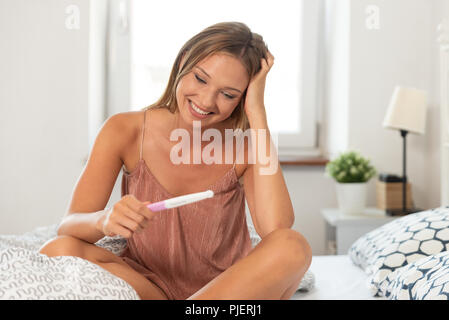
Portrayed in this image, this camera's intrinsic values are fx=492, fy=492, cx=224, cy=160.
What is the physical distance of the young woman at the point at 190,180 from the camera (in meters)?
1.01

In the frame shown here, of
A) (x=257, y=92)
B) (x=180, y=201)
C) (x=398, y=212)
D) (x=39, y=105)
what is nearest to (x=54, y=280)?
(x=180, y=201)

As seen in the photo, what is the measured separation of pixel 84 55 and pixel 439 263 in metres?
1.79

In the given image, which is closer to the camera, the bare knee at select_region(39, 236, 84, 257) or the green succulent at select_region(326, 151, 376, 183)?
the bare knee at select_region(39, 236, 84, 257)

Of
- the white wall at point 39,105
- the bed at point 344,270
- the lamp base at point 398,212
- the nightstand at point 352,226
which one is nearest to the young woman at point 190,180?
the bed at point 344,270

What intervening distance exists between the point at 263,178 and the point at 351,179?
110 cm

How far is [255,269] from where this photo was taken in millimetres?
790

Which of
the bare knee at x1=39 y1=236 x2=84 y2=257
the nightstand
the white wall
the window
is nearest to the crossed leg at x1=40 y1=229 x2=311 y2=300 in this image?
the bare knee at x1=39 y1=236 x2=84 y2=257

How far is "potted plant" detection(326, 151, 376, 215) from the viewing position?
80.4 inches

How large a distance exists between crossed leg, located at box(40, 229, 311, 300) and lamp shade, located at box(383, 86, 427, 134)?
133 cm

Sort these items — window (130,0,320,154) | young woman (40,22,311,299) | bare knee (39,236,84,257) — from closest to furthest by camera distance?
1. bare knee (39,236,84,257)
2. young woman (40,22,311,299)
3. window (130,0,320,154)

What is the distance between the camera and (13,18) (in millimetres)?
2260

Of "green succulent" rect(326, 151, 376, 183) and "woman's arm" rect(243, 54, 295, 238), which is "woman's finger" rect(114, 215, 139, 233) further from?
"green succulent" rect(326, 151, 376, 183)
